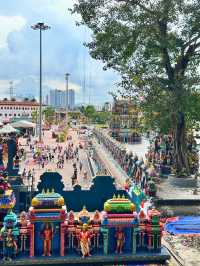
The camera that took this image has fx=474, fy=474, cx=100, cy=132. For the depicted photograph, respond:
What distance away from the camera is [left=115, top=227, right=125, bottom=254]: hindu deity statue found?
1478cm

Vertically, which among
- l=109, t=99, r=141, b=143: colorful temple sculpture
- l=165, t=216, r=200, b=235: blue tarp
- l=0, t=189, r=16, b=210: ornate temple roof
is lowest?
l=165, t=216, r=200, b=235: blue tarp

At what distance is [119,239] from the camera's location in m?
14.8

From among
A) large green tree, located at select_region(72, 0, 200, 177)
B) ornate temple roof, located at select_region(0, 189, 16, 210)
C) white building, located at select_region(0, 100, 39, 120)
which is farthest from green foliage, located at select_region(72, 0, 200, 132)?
white building, located at select_region(0, 100, 39, 120)

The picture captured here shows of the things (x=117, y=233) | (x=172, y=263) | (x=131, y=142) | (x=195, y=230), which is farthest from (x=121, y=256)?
(x=131, y=142)

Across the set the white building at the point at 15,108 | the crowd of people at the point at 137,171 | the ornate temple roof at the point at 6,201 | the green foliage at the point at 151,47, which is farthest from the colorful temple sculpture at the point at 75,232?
the white building at the point at 15,108

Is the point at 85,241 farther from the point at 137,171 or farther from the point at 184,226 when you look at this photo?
the point at 137,171

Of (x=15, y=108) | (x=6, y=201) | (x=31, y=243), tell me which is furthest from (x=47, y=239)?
(x=15, y=108)

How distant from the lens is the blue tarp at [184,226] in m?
19.9

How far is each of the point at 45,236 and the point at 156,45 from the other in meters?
19.8

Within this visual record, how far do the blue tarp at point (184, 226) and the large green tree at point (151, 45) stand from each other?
1074 centimetres

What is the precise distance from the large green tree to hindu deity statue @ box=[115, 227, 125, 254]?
54.9ft

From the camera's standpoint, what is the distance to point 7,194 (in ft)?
52.7

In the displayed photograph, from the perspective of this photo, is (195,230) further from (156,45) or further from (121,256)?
(156,45)

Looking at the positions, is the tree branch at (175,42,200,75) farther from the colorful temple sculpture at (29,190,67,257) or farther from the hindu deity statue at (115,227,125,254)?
the colorful temple sculpture at (29,190,67,257)
